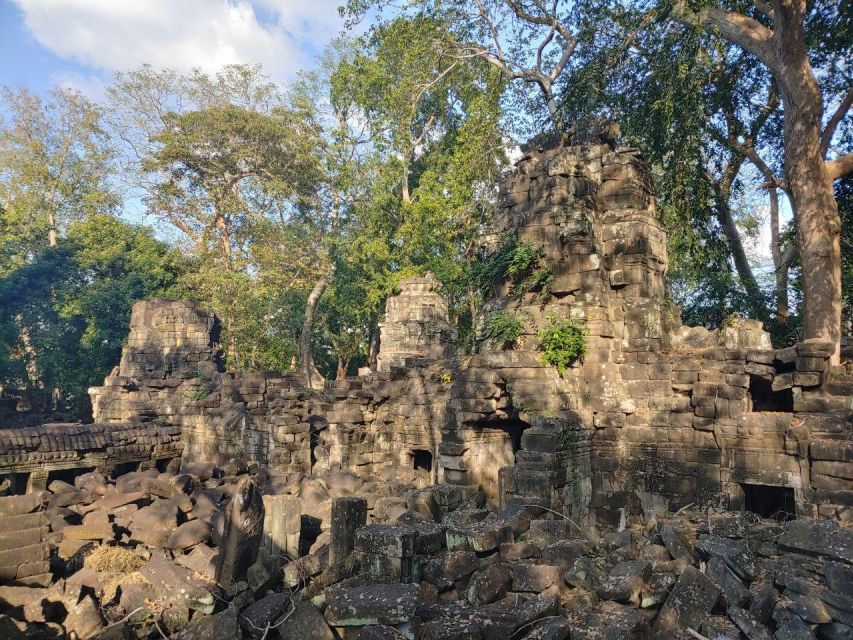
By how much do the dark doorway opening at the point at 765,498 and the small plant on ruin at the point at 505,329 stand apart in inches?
148

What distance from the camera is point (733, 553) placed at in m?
4.58

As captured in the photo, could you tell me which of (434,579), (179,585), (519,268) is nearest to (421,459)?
(519,268)

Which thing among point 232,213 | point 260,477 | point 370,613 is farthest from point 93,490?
point 232,213

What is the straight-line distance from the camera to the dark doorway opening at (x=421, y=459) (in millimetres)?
13002

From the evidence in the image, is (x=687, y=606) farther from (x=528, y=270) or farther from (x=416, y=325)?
(x=416, y=325)

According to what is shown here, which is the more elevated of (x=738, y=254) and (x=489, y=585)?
(x=738, y=254)

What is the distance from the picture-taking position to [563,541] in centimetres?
511

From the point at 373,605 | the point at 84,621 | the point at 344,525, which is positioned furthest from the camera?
the point at 344,525

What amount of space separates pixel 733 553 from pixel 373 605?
275 centimetres

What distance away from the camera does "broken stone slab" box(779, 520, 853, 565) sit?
4.04 m

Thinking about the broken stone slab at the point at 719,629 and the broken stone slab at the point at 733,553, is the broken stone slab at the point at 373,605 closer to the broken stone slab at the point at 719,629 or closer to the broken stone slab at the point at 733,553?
the broken stone slab at the point at 719,629

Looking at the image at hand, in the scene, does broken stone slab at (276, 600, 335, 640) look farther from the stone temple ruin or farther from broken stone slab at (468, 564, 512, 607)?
broken stone slab at (468, 564, 512, 607)

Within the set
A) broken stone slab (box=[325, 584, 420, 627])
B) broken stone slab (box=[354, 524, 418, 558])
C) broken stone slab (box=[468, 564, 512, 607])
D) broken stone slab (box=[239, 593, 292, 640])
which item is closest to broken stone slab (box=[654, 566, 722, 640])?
broken stone slab (box=[468, 564, 512, 607])

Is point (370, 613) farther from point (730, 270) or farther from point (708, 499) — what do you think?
point (730, 270)
